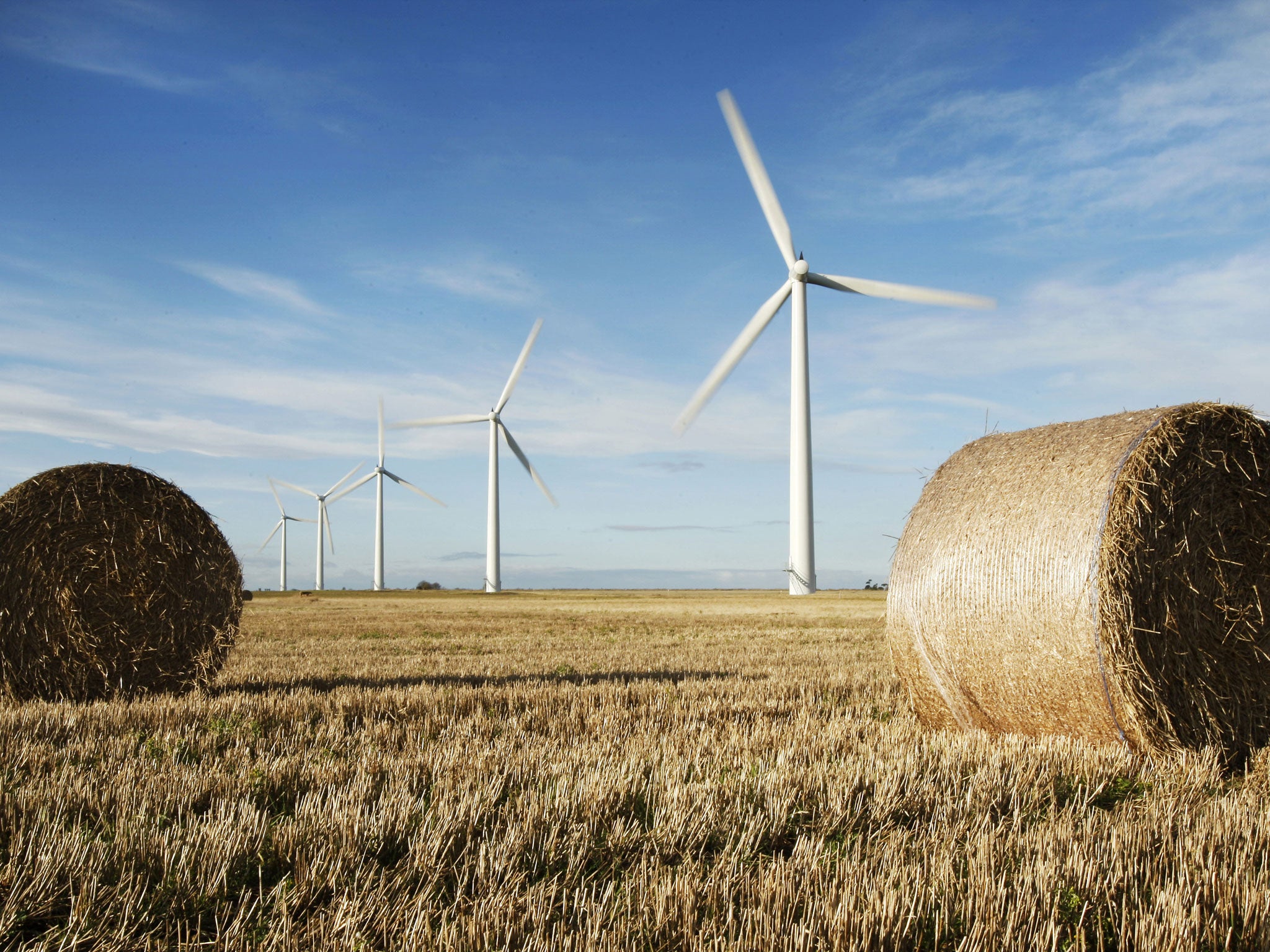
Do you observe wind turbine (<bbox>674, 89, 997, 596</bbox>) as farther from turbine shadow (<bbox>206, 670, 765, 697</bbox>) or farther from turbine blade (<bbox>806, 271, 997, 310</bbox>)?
turbine shadow (<bbox>206, 670, 765, 697</bbox>)

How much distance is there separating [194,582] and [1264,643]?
10.6 meters

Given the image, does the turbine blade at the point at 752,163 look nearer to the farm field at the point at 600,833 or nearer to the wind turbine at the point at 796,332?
the wind turbine at the point at 796,332

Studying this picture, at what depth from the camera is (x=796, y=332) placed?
35094 millimetres

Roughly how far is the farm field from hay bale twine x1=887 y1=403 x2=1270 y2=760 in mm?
474

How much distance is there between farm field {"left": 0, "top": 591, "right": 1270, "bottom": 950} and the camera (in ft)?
11.9

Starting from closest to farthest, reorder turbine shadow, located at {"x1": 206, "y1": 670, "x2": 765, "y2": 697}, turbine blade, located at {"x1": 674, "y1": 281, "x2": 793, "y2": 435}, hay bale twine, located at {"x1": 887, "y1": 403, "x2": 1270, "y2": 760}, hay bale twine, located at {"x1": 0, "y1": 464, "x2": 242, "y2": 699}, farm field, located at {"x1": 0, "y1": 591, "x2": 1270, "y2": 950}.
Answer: farm field, located at {"x1": 0, "y1": 591, "x2": 1270, "y2": 950} → hay bale twine, located at {"x1": 887, "y1": 403, "x2": 1270, "y2": 760} → hay bale twine, located at {"x1": 0, "y1": 464, "x2": 242, "y2": 699} → turbine shadow, located at {"x1": 206, "y1": 670, "x2": 765, "y2": 697} → turbine blade, located at {"x1": 674, "y1": 281, "x2": 793, "y2": 435}

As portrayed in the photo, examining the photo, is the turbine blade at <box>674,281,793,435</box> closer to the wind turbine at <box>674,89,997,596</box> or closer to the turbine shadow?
the wind turbine at <box>674,89,997,596</box>

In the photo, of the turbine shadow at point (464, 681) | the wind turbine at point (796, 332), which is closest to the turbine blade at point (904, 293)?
the wind turbine at point (796, 332)

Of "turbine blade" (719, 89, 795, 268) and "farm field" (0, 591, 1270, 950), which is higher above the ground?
"turbine blade" (719, 89, 795, 268)

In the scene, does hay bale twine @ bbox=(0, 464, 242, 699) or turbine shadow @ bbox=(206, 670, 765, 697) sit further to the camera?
turbine shadow @ bbox=(206, 670, 765, 697)

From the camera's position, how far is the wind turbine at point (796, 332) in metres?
29.9

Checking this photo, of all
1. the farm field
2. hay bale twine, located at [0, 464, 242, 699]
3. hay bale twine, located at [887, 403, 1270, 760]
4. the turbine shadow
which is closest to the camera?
the farm field

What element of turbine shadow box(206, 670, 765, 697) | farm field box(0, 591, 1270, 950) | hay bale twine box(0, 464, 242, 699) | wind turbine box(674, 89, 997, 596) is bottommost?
turbine shadow box(206, 670, 765, 697)

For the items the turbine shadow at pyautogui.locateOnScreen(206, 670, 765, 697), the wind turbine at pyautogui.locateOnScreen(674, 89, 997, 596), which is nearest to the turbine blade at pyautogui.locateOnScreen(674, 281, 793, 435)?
the wind turbine at pyautogui.locateOnScreen(674, 89, 997, 596)
